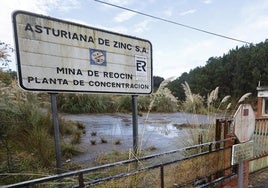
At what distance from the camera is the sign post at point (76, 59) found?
2.04 metres

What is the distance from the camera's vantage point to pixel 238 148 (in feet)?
8.23

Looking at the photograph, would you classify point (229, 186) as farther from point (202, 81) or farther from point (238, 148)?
point (202, 81)

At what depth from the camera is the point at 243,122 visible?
2600 millimetres

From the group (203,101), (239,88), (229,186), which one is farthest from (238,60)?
(229,186)

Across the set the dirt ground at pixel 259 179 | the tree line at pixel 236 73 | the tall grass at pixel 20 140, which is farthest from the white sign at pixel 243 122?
the tree line at pixel 236 73

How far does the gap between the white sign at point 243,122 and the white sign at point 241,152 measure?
8 centimetres

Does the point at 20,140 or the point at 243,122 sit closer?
the point at 243,122

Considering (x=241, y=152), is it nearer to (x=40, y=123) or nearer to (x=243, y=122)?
(x=243, y=122)

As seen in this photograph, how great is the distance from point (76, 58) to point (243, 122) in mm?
2208

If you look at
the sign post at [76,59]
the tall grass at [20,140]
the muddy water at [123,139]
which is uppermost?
the sign post at [76,59]

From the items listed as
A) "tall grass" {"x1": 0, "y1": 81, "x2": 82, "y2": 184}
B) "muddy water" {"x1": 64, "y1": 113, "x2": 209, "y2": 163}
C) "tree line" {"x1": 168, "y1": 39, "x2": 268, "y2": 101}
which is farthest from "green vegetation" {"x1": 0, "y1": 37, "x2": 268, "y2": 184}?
"tree line" {"x1": 168, "y1": 39, "x2": 268, "y2": 101}

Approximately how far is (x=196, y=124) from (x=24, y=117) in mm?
3360

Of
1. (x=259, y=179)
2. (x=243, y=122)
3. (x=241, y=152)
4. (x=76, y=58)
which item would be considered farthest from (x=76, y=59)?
(x=259, y=179)

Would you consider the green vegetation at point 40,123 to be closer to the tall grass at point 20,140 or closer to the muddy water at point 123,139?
the tall grass at point 20,140
